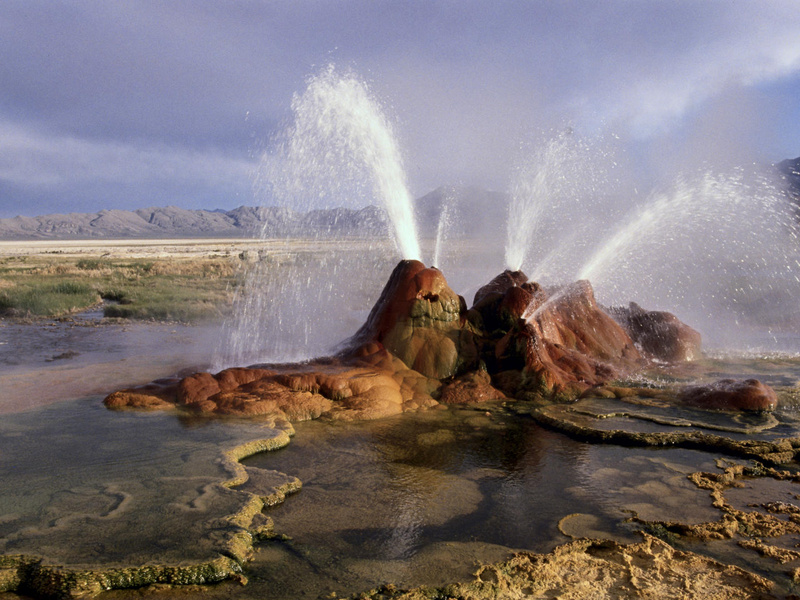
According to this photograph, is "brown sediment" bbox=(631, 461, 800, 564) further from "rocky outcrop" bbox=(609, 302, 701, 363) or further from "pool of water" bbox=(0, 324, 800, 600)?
"rocky outcrop" bbox=(609, 302, 701, 363)

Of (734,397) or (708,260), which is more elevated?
(708,260)

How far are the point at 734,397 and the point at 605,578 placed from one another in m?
5.28

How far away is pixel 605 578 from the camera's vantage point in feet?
13.0

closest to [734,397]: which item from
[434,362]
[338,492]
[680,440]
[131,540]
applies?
[680,440]

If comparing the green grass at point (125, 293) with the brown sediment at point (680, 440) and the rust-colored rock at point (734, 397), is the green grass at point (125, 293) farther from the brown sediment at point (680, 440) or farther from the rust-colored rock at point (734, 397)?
the rust-colored rock at point (734, 397)

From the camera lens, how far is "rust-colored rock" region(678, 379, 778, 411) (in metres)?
7.99

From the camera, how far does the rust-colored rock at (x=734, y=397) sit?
26.2 feet

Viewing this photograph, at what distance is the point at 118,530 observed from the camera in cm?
436

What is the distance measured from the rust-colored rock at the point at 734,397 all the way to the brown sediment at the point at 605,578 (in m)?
4.49

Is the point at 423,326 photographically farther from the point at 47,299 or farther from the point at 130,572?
the point at 47,299

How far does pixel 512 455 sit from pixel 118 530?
13.2 feet

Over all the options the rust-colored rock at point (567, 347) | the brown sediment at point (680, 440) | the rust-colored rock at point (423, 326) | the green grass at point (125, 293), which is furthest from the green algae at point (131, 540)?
the green grass at point (125, 293)

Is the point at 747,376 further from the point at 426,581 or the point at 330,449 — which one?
the point at 426,581

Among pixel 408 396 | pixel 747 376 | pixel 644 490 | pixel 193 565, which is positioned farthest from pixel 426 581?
pixel 747 376
